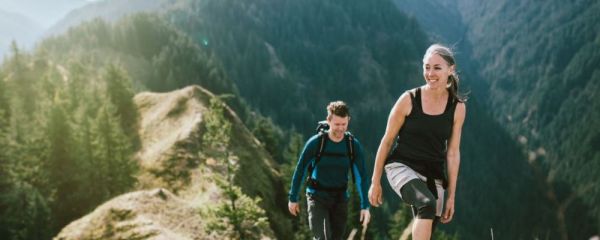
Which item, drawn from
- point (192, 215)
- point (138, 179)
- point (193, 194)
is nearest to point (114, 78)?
point (138, 179)

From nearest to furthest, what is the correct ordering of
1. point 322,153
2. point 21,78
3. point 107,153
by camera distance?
1. point 322,153
2. point 107,153
3. point 21,78

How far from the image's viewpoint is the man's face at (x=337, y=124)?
788 centimetres

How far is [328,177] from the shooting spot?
812 centimetres

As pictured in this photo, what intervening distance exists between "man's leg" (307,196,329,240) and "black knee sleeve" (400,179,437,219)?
3.11 m

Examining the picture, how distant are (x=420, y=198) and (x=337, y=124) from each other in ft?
10.9

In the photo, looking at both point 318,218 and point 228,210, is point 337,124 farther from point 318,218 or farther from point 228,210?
point 228,210

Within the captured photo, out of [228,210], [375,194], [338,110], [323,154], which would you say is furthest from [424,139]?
[228,210]

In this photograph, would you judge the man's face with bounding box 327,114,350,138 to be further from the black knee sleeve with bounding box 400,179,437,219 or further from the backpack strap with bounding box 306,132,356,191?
the black knee sleeve with bounding box 400,179,437,219

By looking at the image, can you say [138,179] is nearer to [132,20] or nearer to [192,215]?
[192,215]

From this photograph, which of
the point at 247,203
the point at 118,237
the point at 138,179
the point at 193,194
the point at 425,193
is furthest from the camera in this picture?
the point at 138,179

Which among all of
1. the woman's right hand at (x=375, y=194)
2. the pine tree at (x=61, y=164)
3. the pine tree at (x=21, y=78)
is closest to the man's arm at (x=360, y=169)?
the woman's right hand at (x=375, y=194)

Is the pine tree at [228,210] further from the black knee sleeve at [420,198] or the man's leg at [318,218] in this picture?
the black knee sleeve at [420,198]

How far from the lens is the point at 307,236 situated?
125ft

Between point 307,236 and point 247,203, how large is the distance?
18718 mm
